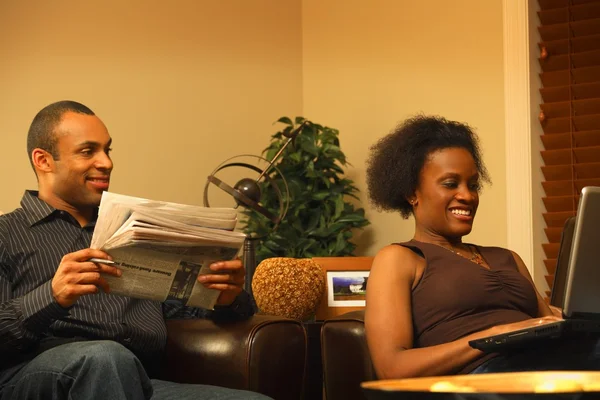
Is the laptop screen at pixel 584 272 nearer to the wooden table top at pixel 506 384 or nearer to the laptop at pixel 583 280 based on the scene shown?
the laptop at pixel 583 280

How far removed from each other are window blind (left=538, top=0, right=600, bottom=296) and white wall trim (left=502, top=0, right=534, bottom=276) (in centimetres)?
7

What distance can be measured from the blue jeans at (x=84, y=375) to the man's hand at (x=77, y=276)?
0.11 metres

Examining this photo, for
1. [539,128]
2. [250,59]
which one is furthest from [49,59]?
[539,128]

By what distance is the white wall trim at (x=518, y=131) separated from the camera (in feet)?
11.1

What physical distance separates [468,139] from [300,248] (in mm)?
1461

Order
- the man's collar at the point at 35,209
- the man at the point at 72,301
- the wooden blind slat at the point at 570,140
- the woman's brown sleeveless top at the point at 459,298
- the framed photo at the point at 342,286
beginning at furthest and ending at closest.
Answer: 1. the wooden blind slat at the point at 570,140
2. the framed photo at the point at 342,286
3. the man's collar at the point at 35,209
4. the woman's brown sleeveless top at the point at 459,298
5. the man at the point at 72,301

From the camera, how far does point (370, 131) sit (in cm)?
392

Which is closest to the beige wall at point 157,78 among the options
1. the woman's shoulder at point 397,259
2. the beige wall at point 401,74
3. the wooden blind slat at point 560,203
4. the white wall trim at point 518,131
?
the beige wall at point 401,74

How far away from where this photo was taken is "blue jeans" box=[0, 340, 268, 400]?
5.48ft

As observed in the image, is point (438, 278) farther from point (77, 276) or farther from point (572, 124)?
point (572, 124)

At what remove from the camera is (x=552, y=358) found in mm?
1799

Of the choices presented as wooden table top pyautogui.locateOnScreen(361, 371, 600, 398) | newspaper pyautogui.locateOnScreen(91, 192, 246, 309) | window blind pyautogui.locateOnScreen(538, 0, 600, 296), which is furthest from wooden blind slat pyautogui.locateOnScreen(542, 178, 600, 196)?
wooden table top pyautogui.locateOnScreen(361, 371, 600, 398)

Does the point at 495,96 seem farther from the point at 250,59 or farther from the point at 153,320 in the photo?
the point at 153,320

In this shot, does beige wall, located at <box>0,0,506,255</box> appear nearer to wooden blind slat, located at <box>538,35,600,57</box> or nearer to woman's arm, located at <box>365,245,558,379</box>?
wooden blind slat, located at <box>538,35,600,57</box>
